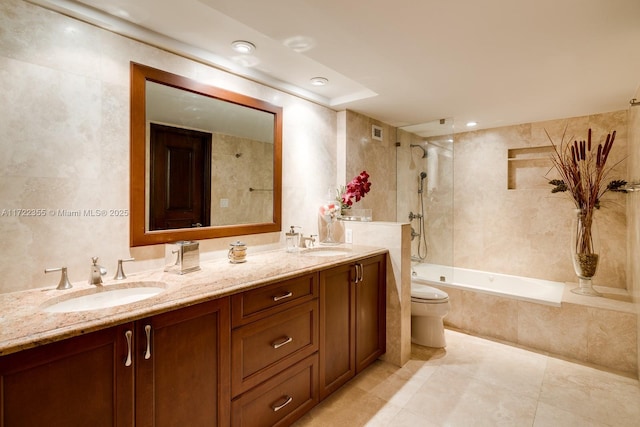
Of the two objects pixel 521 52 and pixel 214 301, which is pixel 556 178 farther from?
pixel 214 301

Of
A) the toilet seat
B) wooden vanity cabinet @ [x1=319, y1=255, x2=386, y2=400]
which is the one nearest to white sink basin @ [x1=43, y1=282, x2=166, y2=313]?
wooden vanity cabinet @ [x1=319, y1=255, x2=386, y2=400]

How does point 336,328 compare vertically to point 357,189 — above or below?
below

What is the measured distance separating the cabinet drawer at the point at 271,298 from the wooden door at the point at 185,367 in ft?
0.22

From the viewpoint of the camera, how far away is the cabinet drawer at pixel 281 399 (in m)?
1.48

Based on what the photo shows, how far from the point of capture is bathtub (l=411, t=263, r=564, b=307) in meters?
3.05

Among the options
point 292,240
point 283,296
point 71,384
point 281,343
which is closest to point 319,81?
point 292,240

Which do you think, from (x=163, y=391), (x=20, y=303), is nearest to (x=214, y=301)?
(x=163, y=391)

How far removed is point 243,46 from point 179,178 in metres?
0.91

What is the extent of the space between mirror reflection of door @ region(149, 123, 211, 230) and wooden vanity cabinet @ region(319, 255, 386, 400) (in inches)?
36.1

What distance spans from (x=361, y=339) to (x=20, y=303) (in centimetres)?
192

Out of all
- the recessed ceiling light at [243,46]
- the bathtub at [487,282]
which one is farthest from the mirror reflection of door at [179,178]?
the bathtub at [487,282]

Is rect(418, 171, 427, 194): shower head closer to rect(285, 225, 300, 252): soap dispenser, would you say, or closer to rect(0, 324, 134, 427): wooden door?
rect(285, 225, 300, 252): soap dispenser

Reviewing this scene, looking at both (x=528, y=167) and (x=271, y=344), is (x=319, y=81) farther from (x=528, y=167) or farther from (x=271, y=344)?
(x=528, y=167)

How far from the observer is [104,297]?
146cm
